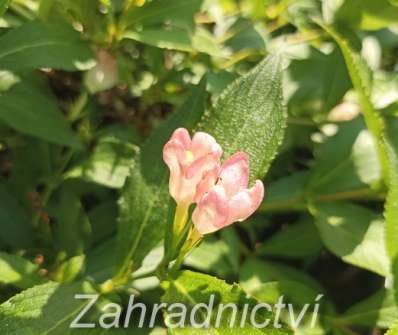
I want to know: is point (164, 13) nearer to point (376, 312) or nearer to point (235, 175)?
point (235, 175)

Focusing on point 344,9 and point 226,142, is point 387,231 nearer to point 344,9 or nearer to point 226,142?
point 226,142

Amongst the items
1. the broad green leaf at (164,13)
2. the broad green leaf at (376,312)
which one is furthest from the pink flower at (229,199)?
the broad green leaf at (376,312)

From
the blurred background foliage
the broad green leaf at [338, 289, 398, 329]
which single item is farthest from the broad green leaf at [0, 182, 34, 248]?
the broad green leaf at [338, 289, 398, 329]

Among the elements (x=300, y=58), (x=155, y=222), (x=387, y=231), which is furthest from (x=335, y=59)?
(x=155, y=222)

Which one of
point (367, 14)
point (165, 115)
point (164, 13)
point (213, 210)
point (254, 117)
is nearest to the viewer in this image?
point (213, 210)

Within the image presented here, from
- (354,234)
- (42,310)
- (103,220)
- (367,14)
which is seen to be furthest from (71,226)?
(367,14)

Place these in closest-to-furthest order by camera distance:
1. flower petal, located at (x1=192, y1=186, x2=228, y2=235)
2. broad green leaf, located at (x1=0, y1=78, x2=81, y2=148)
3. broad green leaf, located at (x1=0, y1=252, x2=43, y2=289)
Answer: flower petal, located at (x1=192, y1=186, x2=228, y2=235) → broad green leaf, located at (x1=0, y1=252, x2=43, y2=289) → broad green leaf, located at (x1=0, y1=78, x2=81, y2=148)

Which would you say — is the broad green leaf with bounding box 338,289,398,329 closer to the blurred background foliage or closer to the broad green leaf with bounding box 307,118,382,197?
the blurred background foliage
